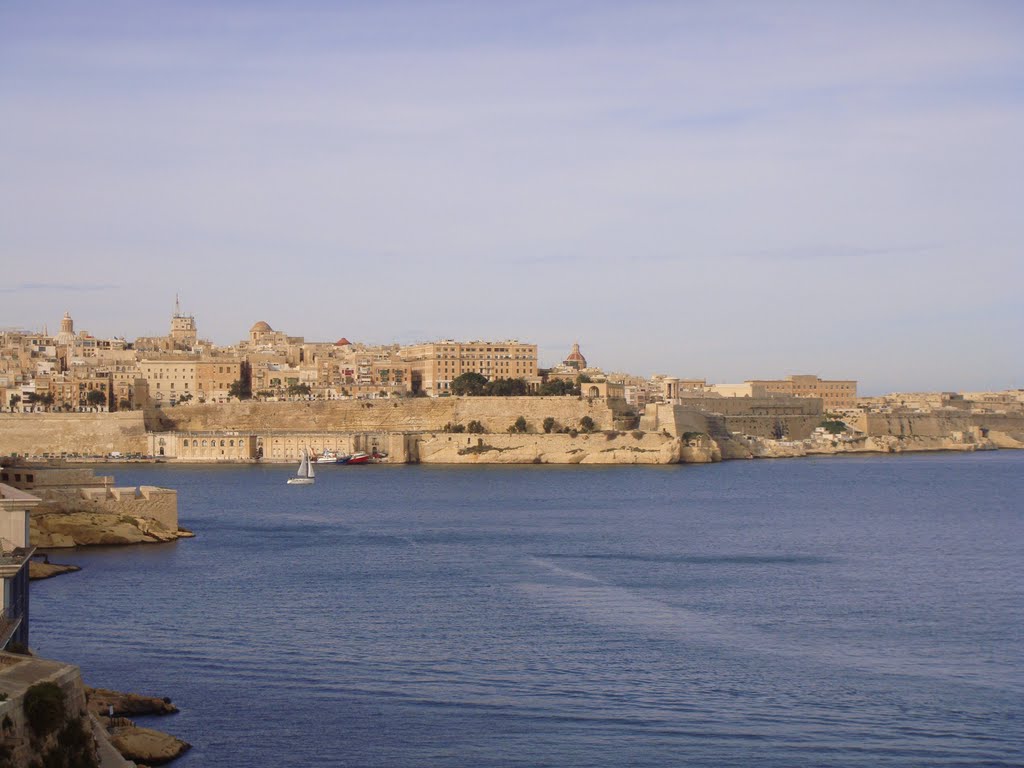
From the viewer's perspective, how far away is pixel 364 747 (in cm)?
1093

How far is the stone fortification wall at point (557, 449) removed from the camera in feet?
174

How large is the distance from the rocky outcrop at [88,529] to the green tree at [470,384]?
3702 centimetres

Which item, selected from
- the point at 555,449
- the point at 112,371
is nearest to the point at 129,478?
the point at 555,449

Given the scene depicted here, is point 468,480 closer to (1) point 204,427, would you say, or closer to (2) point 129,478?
(2) point 129,478

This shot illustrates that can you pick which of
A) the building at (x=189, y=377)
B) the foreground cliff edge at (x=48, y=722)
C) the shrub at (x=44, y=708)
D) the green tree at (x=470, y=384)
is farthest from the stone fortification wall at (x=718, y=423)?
the shrub at (x=44, y=708)

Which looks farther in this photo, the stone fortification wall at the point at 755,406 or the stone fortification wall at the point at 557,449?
the stone fortification wall at the point at 755,406

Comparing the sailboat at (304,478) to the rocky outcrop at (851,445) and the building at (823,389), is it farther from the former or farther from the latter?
the building at (823,389)

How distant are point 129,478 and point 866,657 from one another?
33.6m

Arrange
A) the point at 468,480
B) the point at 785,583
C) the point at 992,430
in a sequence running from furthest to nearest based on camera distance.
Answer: the point at 992,430, the point at 468,480, the point at 785,583

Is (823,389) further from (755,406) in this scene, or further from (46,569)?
(46,569)

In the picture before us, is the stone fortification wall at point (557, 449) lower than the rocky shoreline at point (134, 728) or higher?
higher

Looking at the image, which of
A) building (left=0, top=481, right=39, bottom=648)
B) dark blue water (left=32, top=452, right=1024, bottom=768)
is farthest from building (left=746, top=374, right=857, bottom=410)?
building (left=0, top=481, right=39, bottom=648)

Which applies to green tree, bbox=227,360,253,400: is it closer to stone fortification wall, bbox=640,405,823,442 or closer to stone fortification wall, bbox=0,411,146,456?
stone fortification wall, bbox=0,411,146,456

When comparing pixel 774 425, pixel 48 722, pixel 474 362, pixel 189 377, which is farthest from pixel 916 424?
pixel 48 722
